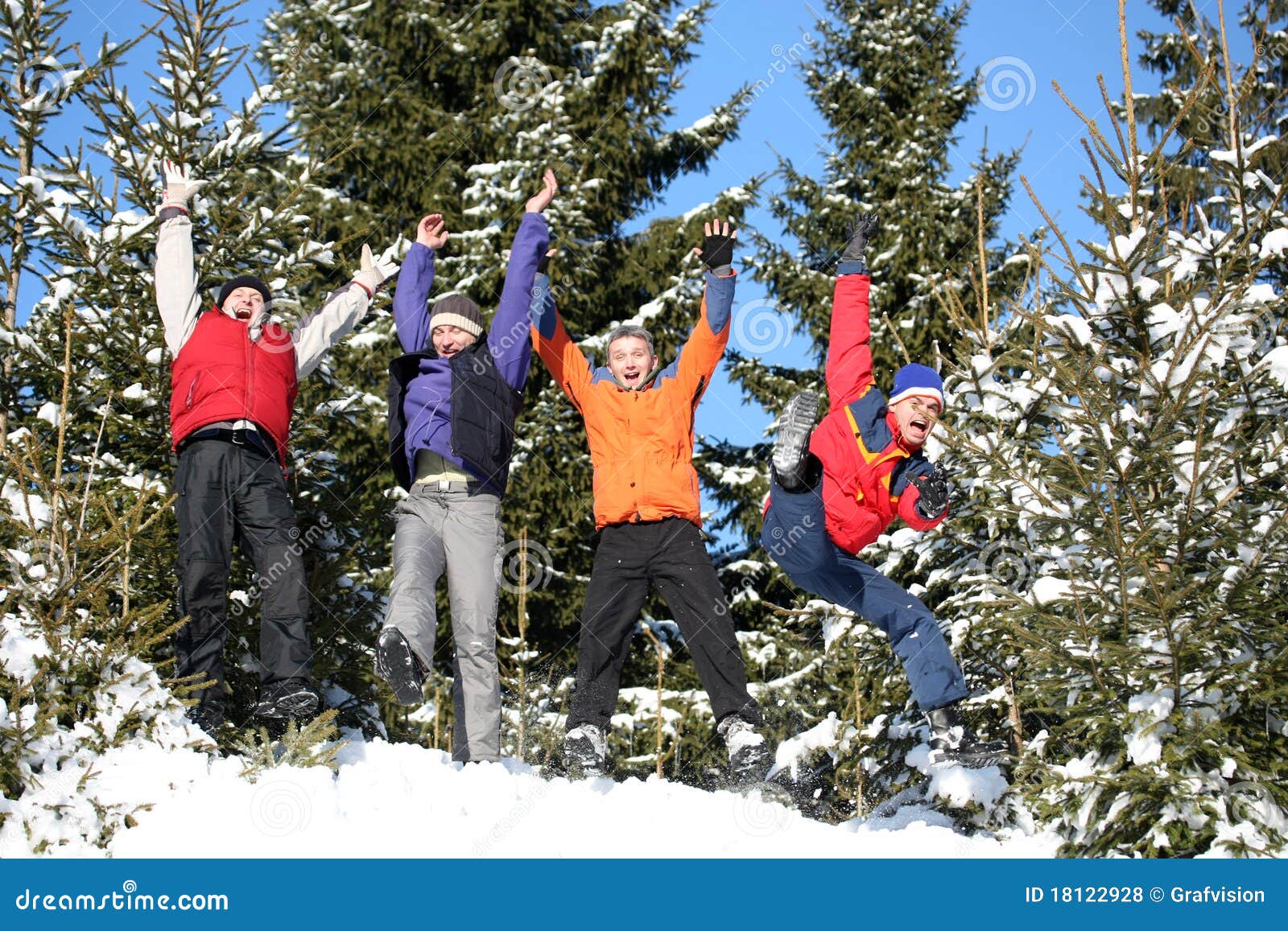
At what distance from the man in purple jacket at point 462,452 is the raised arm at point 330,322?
34 centimetres

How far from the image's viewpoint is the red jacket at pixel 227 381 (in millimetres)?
6070

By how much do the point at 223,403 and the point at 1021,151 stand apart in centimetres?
1092

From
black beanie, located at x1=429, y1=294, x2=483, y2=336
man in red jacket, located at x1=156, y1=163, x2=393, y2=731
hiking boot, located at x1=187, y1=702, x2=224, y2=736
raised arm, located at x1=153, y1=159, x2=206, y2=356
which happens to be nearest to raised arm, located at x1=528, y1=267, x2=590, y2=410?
black beanie, located at x1=429, y1=294, x2=483, y2=336

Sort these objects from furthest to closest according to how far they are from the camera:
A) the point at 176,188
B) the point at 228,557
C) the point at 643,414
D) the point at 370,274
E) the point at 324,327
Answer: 1. the point at 370,274
2. the point at 324,327
3. the point at 176,188
4. the point at 643,414
5. the point at 228,557

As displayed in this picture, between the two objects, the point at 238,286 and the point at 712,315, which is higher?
the point at 238,286

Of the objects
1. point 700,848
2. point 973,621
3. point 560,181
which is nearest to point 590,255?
point 560,181

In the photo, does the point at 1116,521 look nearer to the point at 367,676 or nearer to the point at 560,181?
the point at 367,676

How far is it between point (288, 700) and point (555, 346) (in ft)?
7.06

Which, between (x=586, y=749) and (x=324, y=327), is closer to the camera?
(x=586, y=749)

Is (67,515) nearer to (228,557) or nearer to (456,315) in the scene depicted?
(228,557)

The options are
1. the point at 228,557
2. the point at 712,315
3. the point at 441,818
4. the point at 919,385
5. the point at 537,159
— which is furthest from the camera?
the point at 537,159

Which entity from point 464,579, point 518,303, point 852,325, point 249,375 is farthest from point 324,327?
point 852,325

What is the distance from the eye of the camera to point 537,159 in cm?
1302

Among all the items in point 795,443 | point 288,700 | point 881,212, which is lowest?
point 288,700
